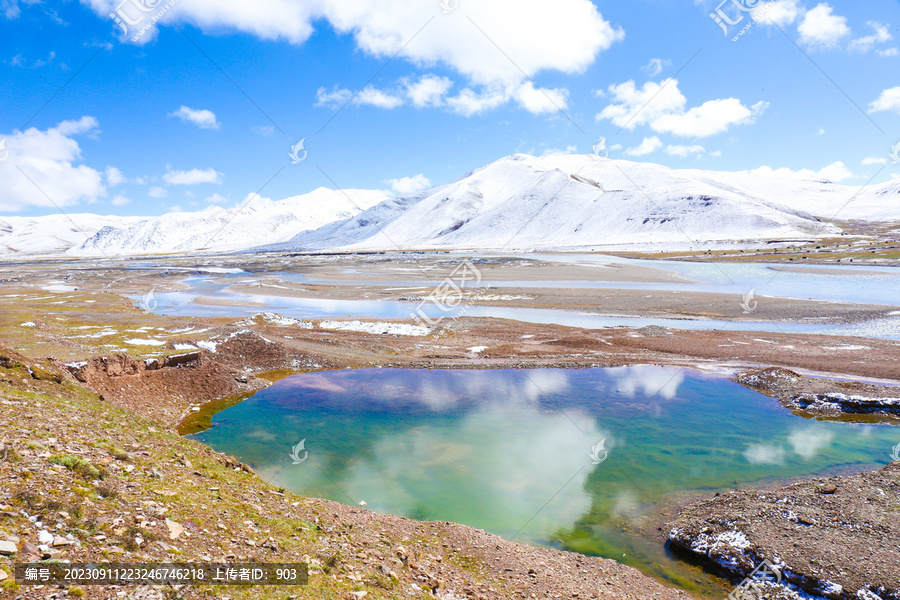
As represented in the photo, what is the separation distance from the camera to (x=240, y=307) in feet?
190

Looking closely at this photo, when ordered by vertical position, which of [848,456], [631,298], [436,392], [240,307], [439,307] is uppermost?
[240,307]

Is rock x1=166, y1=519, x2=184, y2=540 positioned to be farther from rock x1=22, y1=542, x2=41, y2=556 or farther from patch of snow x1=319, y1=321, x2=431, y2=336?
patch of snow x1=319, y1=321, x2=431, y2=336

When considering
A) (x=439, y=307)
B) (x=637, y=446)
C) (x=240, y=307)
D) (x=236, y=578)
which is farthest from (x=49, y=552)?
A: (x=240, y=307)

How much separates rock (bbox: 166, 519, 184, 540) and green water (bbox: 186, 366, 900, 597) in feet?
26.4

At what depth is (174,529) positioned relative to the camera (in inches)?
297

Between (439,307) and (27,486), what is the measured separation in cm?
5007

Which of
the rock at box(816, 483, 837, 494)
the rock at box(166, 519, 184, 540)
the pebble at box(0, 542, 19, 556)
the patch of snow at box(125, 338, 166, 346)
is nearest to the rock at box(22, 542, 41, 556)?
the pebble at box(0, 542, 19, 556)

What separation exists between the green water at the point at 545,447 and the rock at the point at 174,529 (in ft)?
26.4

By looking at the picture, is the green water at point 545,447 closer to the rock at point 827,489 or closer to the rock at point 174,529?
the rock at point 827,489

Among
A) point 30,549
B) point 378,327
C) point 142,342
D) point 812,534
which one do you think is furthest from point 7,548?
point 378,327

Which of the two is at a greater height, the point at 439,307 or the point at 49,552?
the point at 439,307

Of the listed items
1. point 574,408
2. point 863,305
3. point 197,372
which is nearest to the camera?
point 574,408

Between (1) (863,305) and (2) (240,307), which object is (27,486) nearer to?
(2) (240,307)

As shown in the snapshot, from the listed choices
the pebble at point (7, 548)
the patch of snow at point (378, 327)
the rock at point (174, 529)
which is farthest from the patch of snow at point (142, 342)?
the pebble at point (7, 548)
